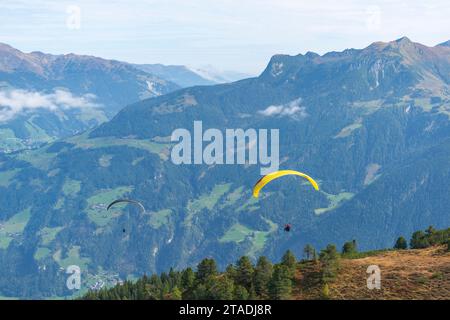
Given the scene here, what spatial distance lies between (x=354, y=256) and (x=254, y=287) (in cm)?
2600

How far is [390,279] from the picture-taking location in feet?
283

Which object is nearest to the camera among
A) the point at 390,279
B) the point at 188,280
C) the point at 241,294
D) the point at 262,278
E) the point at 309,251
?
the point at 241,294

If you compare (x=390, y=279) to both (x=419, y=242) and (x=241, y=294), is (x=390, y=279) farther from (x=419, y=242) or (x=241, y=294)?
(x=419, y=242)

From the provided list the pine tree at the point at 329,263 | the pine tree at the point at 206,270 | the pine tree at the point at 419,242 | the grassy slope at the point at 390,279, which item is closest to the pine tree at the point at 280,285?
the grassy slope at the point at 390,279

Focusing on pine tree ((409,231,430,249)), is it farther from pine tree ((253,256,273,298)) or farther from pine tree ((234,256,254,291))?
pine tree ((234,256,254,291))

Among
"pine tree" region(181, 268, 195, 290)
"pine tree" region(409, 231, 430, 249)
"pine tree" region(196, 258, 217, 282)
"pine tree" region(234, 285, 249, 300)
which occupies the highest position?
"pine tree" region(409, 231, 430, 249)

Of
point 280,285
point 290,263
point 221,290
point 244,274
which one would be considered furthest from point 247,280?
point 221,290

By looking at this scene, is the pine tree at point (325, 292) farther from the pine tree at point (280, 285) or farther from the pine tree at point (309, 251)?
the pine tree at point (309, 251)

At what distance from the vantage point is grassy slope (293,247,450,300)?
267 feet

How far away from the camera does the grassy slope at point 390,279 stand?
81438 millimetres

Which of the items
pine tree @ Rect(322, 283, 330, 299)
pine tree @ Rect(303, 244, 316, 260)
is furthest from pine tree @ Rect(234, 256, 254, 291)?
pine tree @ Rect(303, 244, 316, 260)
